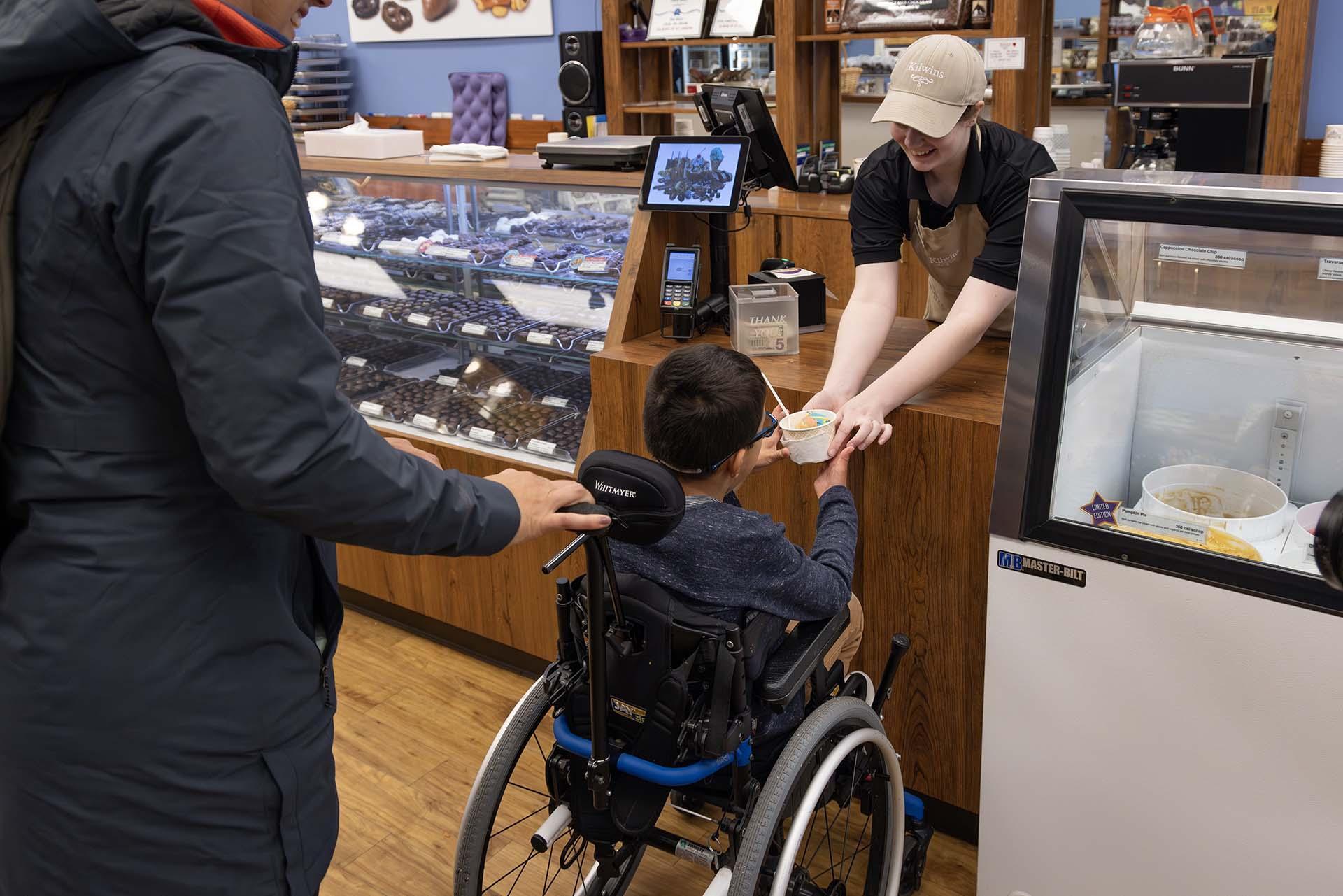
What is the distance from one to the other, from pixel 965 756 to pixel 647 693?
3.05ft

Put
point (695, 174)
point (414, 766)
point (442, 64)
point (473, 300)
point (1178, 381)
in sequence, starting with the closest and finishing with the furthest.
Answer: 1. point (1178, 381)
2. point (695, 174)
3. point (414, 766)
4. point (473, 300)
5. point (442, 64)

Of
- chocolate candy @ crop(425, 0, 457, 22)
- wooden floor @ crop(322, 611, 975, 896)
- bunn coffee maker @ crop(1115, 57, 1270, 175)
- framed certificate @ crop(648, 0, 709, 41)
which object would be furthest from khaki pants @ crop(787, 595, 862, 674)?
chocolate candy @ crop(425, 0, 457, 22)

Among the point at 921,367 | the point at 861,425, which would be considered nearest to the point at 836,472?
the point at 861,425

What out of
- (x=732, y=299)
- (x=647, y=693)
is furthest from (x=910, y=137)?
(x=647, y=693)

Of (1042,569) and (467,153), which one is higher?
(467,153)

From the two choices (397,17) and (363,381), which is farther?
(397,17)

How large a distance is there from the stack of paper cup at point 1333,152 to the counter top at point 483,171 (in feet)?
9.88

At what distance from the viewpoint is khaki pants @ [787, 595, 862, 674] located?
1979mm

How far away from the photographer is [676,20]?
6.27 meters

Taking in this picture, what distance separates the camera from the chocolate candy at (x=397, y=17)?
26.3 ft

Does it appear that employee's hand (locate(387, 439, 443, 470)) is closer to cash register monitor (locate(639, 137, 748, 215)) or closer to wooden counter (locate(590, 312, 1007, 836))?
wooden counter (locate(590, 312, 1007, 836))

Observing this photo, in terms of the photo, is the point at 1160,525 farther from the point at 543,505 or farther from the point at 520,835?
the point at 520,835

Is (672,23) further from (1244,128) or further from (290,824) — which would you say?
(290,824)

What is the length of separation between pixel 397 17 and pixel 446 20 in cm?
49
